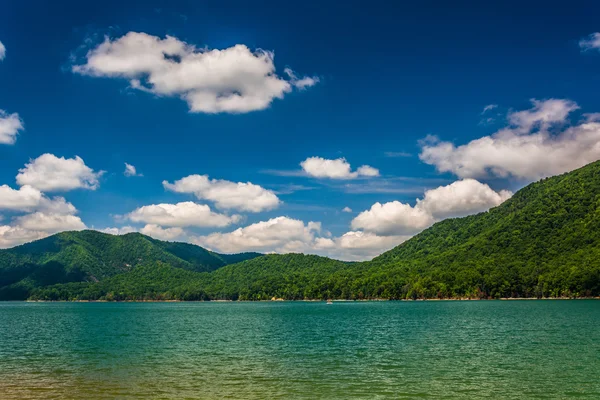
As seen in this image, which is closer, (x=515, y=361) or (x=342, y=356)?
(x=515, y=361)

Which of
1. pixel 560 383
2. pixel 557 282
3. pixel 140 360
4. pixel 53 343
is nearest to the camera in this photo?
pixel 560 383

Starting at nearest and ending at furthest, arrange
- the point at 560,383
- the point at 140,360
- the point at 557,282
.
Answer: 1. the point at 560,383
2. the point at 140,360
3. the point at 557,282

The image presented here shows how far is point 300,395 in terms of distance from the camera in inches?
1270

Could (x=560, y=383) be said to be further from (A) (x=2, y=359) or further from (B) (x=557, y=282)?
(B) (x=557, y=282)

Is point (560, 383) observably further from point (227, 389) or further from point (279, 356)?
point (279, 356)

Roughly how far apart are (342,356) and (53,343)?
148ft

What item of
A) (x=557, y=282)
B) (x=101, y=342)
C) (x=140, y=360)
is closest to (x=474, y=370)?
(x=140, y=360)

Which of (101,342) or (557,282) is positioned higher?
(557,282)

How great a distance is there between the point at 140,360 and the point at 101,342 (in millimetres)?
25787

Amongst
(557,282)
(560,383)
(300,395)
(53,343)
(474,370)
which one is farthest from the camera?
(557,282)

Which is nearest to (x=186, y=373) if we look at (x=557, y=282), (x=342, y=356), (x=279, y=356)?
(x=279, y=356)

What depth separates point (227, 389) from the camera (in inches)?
1345

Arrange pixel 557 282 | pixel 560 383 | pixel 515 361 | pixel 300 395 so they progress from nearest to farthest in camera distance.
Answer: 1. pixel 300 395
2. pixel 560 383
3. pixel 515 361
4. pixel 557 282

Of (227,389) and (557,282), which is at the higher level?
(557,282)
